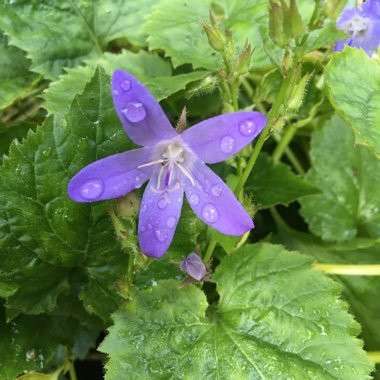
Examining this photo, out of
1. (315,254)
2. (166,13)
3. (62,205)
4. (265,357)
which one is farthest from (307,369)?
(166,13)

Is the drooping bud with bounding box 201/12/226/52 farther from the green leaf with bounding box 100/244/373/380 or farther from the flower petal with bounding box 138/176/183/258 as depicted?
the green leaf with bounding box 100/244/373/380

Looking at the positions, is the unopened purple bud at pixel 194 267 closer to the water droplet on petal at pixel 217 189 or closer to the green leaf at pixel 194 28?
the water droplet on petal at pixel 217 189

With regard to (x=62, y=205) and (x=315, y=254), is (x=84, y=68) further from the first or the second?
(x=315, y=254)

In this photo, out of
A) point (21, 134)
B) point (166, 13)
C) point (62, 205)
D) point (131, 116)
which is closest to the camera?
point (131, 116)

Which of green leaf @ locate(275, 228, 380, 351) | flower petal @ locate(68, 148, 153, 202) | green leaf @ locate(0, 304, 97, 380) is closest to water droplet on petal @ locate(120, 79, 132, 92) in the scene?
flower petal @ locate(68, 148, 153, 202)

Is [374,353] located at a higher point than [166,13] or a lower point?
lower

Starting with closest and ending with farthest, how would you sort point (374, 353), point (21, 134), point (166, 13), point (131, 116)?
point (131, 116) → point (374, 353) → point (21, 134) → point (166, 13)

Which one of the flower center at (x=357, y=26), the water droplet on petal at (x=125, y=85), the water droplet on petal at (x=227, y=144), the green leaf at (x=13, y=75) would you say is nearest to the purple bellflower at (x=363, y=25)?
the flower center at (x=357, y=26)
